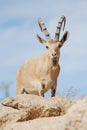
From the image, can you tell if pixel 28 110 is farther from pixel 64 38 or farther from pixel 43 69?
pixel 64 38

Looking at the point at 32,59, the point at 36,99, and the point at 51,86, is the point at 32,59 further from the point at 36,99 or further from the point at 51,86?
the point at 36,99

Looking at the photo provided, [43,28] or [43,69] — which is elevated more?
[43,28]

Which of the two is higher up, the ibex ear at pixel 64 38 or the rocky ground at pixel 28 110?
the ibex ear at pixel 64 38

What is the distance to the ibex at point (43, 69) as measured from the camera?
16422 millimetres

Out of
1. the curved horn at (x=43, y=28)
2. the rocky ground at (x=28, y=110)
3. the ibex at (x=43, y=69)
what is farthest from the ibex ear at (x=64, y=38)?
the rocky ground at (x=28, y=110)

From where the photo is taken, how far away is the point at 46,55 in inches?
668

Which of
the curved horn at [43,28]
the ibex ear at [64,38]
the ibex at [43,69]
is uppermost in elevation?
the curved horn at [43,28]

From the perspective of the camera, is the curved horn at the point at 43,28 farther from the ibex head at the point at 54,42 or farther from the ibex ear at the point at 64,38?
the ibex ear at the point at 64,38

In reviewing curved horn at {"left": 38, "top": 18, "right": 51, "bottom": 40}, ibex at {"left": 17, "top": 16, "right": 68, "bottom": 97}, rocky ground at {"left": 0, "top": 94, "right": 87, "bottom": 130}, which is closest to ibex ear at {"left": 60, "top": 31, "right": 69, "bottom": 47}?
ibex at {"left": 17, "top": 16, "right": 68, "bottom": 97}

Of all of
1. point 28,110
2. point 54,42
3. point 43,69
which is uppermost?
point 54,42

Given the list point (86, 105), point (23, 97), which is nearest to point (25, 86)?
point (23, 97)

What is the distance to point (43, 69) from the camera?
17.0 m

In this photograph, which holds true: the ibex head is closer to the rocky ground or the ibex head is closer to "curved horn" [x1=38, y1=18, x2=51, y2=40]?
"curved horn" [x1=38, y1=18, x2=51, y2=40]

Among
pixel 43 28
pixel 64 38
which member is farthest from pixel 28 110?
pixel 43 28
